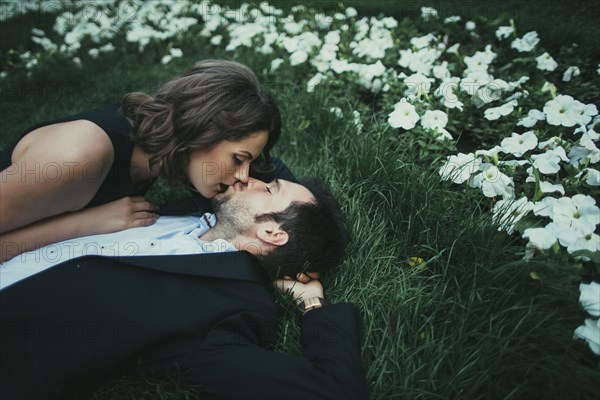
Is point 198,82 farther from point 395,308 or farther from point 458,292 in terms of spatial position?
point 458,292

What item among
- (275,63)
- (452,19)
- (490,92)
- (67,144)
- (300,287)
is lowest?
(300,287)

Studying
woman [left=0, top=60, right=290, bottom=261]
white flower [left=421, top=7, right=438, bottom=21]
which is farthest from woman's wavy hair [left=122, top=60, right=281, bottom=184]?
white flower [left=421, top=7, right=438, bottom=21]

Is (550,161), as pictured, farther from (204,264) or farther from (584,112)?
(204,264)

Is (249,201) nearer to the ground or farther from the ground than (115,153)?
nearer to the ground

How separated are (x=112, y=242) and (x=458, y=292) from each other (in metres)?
1.68

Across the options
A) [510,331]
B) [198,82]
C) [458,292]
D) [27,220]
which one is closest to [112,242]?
[27,220]

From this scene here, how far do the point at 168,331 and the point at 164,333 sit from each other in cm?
2

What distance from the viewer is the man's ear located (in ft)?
6.67

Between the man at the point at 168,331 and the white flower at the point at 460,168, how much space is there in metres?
0.97

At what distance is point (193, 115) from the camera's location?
6.87 feet

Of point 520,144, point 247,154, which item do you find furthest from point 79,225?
point 520,144

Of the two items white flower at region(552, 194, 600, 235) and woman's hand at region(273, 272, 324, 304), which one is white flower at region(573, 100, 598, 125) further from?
woman's hand at region(273, 272, 324, 304)

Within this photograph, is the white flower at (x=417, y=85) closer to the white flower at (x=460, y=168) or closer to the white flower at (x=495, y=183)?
the white flower at (x=460, y=168)

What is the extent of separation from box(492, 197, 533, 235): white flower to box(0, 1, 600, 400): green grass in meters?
0.05
